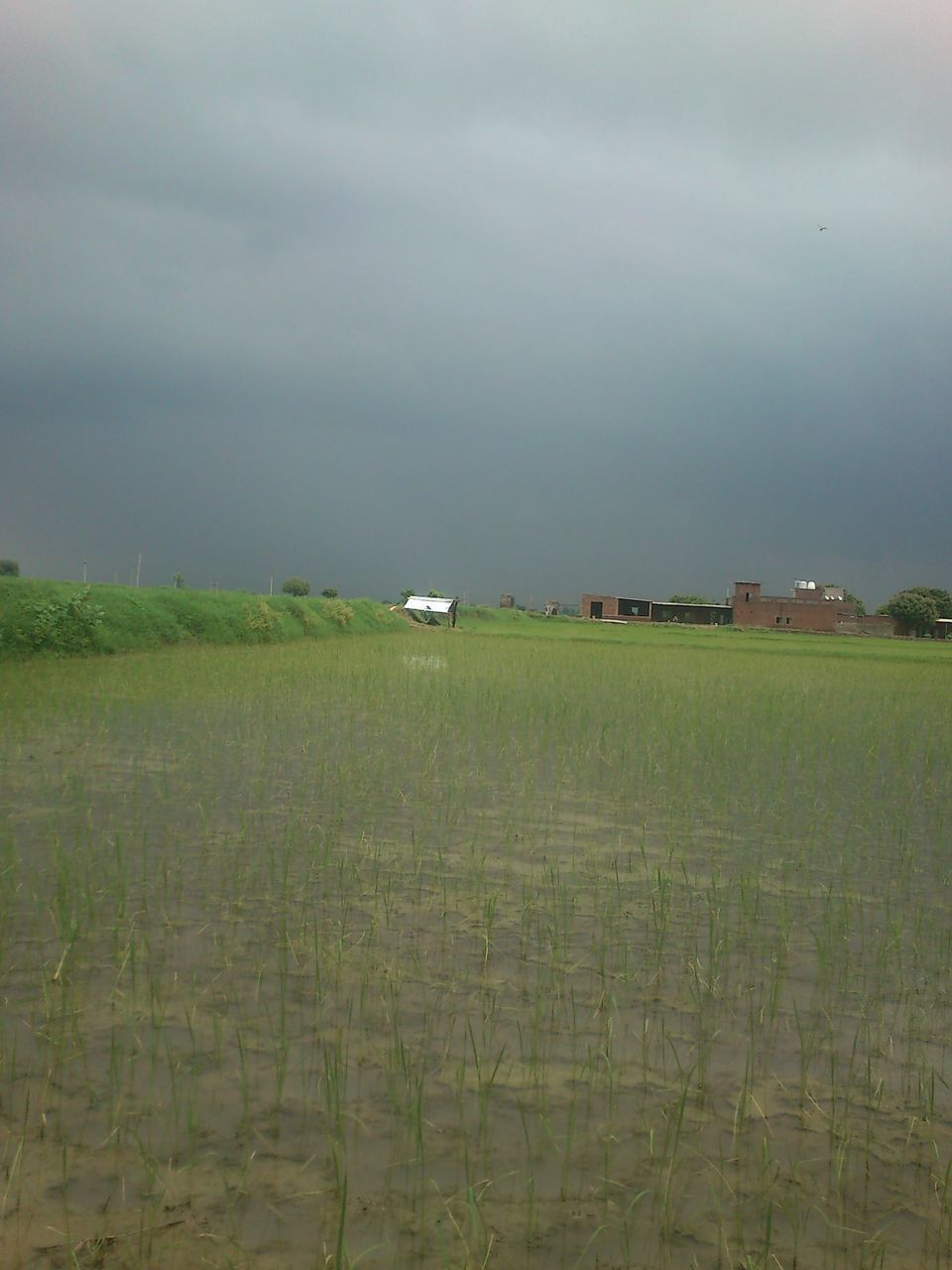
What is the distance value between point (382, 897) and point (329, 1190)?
6.28 feet

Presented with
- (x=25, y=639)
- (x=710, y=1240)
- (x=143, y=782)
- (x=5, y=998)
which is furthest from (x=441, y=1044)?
(x=25, y=639)

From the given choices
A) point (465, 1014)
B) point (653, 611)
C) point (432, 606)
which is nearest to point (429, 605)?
point (432, 606)

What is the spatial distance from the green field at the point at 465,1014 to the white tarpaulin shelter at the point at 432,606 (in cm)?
3091

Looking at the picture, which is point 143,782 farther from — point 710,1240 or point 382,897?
point 710,1240

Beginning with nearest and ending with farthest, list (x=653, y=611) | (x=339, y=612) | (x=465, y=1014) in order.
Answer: (x=465, y=1014) → (x=339, y=612) → (x=653, y=611)

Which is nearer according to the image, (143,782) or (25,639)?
(143,782)

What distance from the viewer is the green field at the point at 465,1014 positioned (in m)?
2.02

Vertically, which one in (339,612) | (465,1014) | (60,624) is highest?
(339,612)

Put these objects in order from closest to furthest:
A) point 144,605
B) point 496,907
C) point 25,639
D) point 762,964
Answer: point 762,964 < point 496,907 < point 25,639 < point 144,605

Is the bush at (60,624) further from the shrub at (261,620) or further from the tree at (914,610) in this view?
the tree at (914,610)

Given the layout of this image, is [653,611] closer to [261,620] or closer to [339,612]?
[339,612]

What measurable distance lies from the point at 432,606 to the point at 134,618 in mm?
22379

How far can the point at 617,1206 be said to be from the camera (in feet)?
6.81

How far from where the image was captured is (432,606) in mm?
38438
